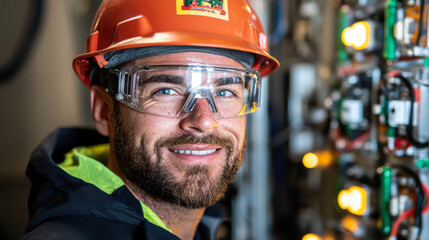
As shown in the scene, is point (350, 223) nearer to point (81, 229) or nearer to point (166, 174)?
point (166, 174)

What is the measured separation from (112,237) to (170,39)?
63 cm

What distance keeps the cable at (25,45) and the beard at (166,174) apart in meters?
1.82

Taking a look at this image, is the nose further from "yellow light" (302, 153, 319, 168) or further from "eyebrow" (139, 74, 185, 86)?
"yellow light" (302, 153, 319, 168)

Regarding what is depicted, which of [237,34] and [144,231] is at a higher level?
[237,34]

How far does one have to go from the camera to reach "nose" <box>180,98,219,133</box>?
4.23ft

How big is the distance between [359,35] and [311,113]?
1620mm

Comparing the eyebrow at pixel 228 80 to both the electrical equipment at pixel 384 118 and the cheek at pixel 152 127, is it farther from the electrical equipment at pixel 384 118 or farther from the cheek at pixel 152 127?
the electrical equipment at pixel 384 118

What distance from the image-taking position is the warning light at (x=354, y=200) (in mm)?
2278

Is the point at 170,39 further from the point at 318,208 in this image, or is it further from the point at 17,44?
the point at 318,208

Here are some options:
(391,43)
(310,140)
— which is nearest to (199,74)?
(391,43)

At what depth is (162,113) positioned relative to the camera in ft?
4.32

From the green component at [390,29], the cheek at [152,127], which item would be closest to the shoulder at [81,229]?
the cheek at [152,127]

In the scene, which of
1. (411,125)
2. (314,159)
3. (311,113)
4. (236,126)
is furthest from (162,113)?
(311,113)

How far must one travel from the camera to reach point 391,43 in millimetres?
1859
